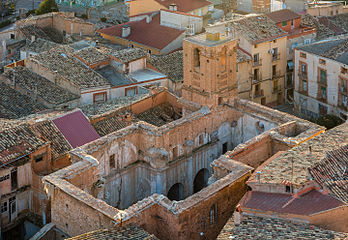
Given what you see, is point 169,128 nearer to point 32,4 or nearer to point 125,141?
point 125,141

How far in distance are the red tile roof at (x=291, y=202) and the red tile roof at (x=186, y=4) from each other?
39.4 meters

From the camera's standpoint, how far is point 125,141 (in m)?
37.2

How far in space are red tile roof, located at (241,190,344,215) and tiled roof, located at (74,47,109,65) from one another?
25.9 m

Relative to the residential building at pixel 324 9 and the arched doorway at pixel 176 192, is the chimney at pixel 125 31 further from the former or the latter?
the arched doorway at pixel 176 192

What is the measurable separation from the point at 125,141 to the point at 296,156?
9166 mm

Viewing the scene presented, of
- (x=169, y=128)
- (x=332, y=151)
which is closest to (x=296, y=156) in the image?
(x=332, y=151)

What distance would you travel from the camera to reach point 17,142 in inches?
1479

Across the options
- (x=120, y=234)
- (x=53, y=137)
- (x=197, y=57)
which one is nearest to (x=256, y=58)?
(x=197, y=57)

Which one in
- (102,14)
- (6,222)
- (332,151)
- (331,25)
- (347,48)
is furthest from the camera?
(102,14)

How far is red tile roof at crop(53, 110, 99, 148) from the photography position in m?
39.8

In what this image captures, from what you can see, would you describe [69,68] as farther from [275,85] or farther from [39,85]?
[275,85]

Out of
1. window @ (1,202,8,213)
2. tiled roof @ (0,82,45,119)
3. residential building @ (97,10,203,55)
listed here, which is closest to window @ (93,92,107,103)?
tiled roof @ (0,82,45,119)

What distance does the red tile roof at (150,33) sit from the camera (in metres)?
60.3

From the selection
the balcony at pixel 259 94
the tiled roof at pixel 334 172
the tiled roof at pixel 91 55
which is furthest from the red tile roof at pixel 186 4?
the tiled roof at pixel 334 172
